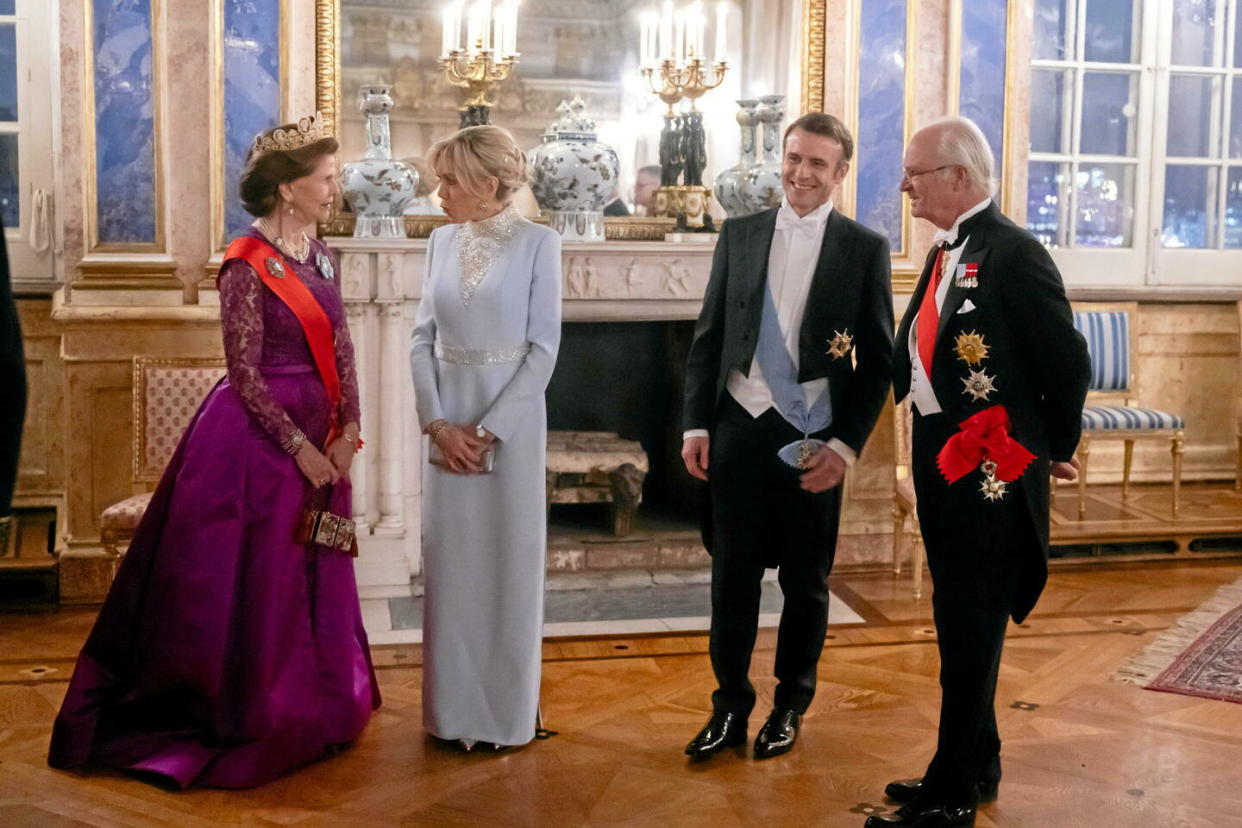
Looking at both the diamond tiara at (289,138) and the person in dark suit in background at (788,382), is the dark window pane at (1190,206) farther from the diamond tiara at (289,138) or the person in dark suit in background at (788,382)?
the diamond tiara at (289,138)

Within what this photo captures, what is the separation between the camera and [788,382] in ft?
10.2

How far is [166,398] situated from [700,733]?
225 cm

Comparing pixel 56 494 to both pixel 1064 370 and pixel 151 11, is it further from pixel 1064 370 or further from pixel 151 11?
pixel 1064 370

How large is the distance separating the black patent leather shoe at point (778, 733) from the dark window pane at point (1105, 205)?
3.64 metres

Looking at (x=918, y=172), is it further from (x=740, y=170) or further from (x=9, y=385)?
(x=740, y=170)

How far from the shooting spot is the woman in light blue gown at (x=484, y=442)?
3152 millimetres

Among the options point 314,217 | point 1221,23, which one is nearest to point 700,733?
point 314,217

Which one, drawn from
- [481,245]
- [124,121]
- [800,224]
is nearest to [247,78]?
[124,121]

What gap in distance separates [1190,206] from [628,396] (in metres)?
2.84

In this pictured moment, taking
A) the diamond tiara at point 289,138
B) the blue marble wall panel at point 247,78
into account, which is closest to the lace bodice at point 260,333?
the diamond tiara at point 289,138

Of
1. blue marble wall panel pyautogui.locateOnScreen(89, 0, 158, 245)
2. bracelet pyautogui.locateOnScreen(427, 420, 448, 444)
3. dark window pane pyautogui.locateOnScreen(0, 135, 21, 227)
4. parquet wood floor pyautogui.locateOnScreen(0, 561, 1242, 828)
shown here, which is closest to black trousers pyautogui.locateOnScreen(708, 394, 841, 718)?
parquet wood floor pyautogui.locateOnScreen(0, 561, 1242, 828)

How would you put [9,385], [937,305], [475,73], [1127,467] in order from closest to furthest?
[9,385] → [937,305] → [475,73] → [1127,467]

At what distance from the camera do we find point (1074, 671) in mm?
3988

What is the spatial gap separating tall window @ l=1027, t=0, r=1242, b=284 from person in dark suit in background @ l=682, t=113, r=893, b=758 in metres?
3.30
